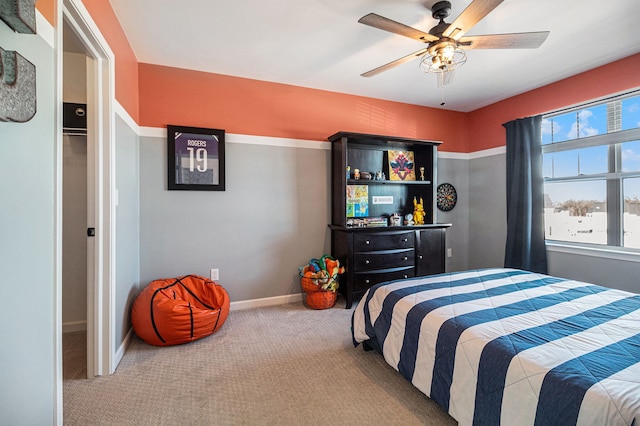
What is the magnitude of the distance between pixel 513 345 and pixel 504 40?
189cm

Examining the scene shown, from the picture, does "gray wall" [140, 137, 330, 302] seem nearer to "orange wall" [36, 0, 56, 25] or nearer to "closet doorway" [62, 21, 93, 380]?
"closet doorway" [62, 21, 93, 380]

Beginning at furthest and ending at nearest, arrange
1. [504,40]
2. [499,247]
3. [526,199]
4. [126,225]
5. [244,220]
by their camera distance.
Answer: [499,247], [526,199], [244,220], [126,225], [504,40]

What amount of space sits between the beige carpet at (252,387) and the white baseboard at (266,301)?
63 cm

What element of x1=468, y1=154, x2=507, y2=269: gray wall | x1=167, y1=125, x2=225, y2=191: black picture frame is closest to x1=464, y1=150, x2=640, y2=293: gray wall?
x1=468, y1=154, x2=507, y2=269: gray wall

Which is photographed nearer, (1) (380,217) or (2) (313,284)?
(2) (313,284)

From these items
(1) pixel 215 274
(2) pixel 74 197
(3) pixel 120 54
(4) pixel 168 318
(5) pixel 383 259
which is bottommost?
(4) pixel 168 318

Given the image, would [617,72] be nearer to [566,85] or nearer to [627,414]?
[566,85]

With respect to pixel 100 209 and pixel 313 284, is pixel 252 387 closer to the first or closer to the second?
pixel 313 284

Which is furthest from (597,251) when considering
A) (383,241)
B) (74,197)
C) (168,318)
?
(74,197)

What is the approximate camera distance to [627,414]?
0.88 m

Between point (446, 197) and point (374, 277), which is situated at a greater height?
point (446, 197)

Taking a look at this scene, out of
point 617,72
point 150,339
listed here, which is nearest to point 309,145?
point 150,339

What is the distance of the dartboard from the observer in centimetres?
432

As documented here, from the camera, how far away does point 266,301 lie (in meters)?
3.31
